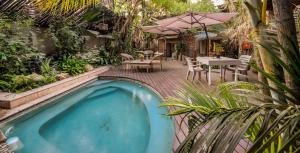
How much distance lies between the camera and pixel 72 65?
10844mm

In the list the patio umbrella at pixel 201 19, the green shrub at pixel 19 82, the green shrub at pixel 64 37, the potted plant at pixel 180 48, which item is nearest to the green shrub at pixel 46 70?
the green shrub at pixel 19 82

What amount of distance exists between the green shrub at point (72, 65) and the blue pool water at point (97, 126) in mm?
1890

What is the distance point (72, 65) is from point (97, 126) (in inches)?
217

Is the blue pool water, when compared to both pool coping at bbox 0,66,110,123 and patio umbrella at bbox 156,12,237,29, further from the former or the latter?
patio umbrella at bbox 156,12,237,29

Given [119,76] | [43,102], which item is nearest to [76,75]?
[119,76]

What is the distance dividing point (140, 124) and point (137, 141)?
106cm

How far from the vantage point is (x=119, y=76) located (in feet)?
35.9

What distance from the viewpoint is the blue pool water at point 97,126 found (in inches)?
191

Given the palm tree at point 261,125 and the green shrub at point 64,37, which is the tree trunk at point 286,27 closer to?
the palm tree at point 261,125

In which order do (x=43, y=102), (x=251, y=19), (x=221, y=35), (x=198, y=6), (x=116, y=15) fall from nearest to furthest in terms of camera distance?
1. (x=251, y=19)
2. (x=43, y=102)
3. (x=221, y=35)
4. (x=116, y=15)
5. (x=198, y=6)

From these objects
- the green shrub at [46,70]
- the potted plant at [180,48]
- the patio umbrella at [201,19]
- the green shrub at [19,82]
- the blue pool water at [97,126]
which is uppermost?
the patio umbrella at [201,19]

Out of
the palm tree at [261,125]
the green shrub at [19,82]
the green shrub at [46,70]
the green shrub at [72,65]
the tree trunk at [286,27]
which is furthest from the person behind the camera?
the green shrub at [72,65]

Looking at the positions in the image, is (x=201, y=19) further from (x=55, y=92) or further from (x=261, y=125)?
(x=261, y=125)

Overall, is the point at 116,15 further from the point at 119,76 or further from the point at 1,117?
the point at 1,117
